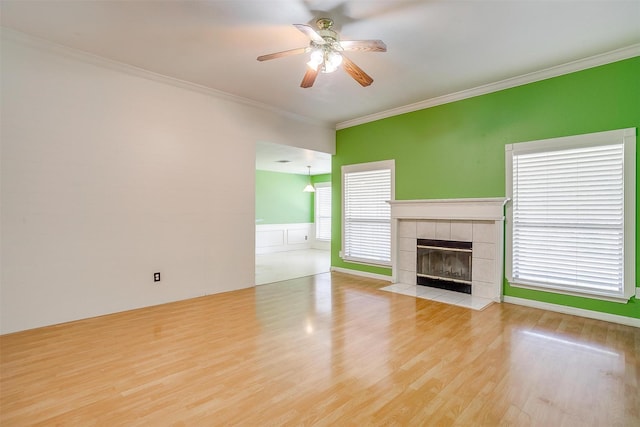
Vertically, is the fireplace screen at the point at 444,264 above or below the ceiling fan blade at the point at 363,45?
below

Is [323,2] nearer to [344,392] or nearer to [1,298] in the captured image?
[344,392]

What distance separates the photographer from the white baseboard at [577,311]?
127 inches

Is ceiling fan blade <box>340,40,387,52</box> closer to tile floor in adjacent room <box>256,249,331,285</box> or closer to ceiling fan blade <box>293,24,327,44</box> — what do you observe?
ceiling fan blade <box>293,24,327,44</box>

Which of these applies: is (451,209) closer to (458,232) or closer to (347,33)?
(458,232)

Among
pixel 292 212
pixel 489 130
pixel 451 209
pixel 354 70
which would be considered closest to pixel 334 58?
pixel 354 70

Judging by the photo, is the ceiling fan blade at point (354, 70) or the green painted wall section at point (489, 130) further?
the green painted wall section at point (489, 130)

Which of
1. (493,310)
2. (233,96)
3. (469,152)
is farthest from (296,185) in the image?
(493,310)

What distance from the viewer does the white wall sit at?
120 inches

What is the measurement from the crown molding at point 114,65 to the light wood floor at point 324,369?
2.86 metres

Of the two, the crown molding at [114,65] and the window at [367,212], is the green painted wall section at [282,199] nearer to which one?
the window at [367,212]

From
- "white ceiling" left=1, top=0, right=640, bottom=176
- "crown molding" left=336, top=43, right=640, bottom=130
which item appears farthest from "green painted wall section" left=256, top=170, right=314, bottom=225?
"white ceiling" left=1, top=0, right=640, bottom=176

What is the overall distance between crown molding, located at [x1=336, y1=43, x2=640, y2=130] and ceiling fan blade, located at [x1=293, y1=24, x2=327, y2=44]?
2638mm

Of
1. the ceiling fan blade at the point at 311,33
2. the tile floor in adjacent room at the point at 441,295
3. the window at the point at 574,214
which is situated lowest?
the tile floor in adjacent room at the point at 441,295

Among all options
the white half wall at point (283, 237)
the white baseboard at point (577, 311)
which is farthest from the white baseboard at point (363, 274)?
the white half wall at point (283, 237)
